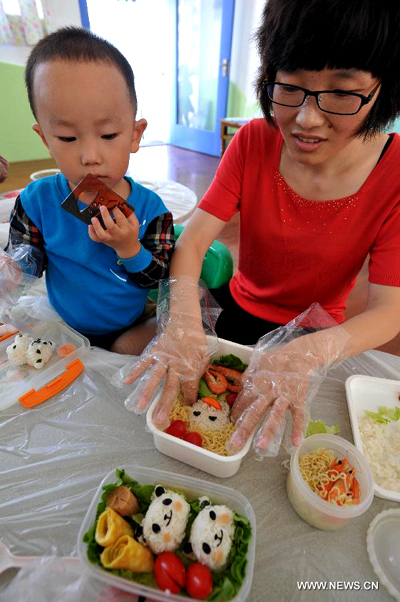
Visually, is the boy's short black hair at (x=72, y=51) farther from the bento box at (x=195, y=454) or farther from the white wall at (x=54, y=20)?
the white wall at (x=54, y=20)

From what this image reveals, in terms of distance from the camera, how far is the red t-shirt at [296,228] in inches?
37.7

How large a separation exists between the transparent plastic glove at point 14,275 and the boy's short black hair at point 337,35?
743 mm

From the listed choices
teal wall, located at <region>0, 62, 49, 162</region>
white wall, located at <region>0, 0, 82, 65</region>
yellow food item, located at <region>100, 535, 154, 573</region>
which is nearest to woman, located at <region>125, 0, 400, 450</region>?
yellow food item, located at <region>100, 535, 154, 573</region>

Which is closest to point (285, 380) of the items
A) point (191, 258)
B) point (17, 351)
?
point (191, 258)

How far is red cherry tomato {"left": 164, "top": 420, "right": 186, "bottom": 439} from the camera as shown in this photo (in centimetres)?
68

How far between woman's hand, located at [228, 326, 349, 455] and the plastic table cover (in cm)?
8

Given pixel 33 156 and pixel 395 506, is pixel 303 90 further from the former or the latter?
pixel 33 156

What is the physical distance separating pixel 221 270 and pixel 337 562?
2.97ft

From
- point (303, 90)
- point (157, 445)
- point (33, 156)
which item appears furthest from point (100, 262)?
point (33, 156)

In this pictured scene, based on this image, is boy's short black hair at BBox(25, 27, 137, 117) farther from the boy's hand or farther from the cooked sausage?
the cooked sausage

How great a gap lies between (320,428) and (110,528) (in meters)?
0.45

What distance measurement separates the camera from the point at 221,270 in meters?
1.29

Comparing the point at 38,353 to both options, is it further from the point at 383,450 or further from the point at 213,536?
the point at 383,450

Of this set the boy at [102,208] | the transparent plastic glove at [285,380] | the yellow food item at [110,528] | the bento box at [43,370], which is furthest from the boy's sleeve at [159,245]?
the yellow food item at [110,528]
